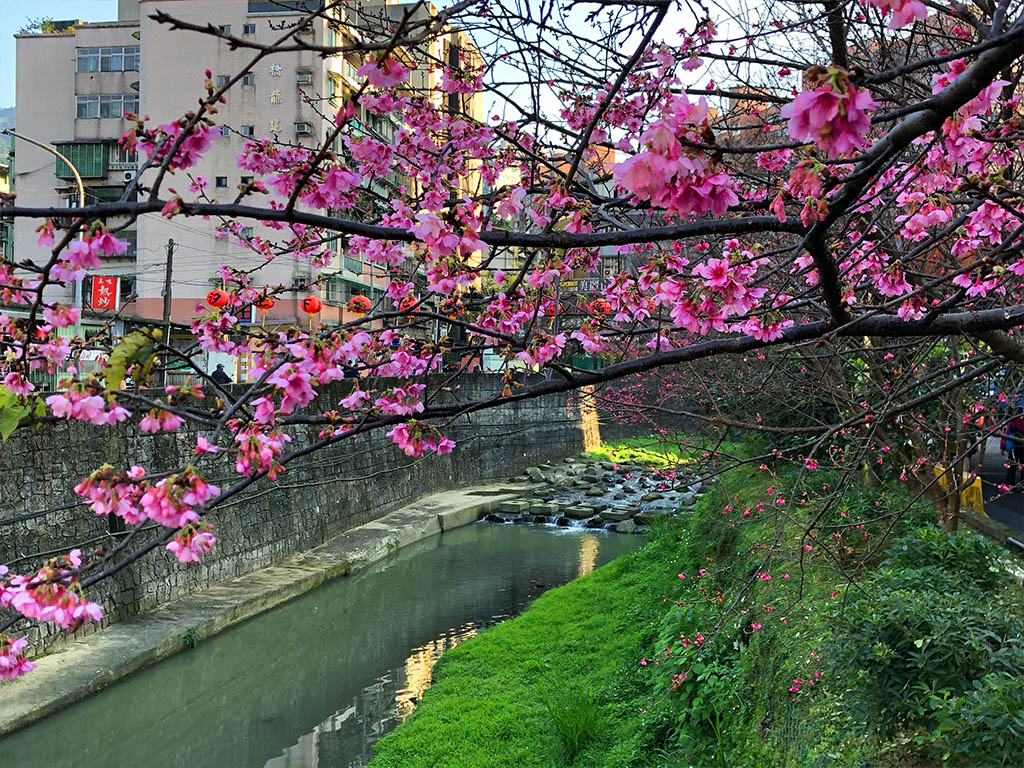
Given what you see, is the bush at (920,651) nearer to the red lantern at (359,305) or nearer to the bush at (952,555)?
the bush at (952,555)

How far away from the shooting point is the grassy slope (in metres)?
7.18

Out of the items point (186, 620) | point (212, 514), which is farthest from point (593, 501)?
point (186, 620)

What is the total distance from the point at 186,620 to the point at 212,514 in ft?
6.16

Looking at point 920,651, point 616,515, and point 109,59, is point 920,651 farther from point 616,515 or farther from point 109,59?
point 109,59

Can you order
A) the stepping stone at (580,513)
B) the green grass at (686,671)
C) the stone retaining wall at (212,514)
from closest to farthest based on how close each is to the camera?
1. the green grass at (686,671)
2. the stone retaining wall at (212,514)
3. the stepping stone at (580,513)

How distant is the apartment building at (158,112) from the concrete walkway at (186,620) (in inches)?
372

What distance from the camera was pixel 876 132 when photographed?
18.4 ft

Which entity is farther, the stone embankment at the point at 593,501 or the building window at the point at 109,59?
the building window at the point at 109,59

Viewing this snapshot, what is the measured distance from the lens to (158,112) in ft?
80.7

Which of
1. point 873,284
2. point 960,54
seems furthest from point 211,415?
point 873,284

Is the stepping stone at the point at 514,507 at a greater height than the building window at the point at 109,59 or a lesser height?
lesser

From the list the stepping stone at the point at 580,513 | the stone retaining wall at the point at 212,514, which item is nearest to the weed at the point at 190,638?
the stone retaining wall at the point at 212,514

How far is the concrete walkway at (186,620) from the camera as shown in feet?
27.4

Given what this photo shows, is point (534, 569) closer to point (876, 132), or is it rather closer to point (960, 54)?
point (876, 132)
